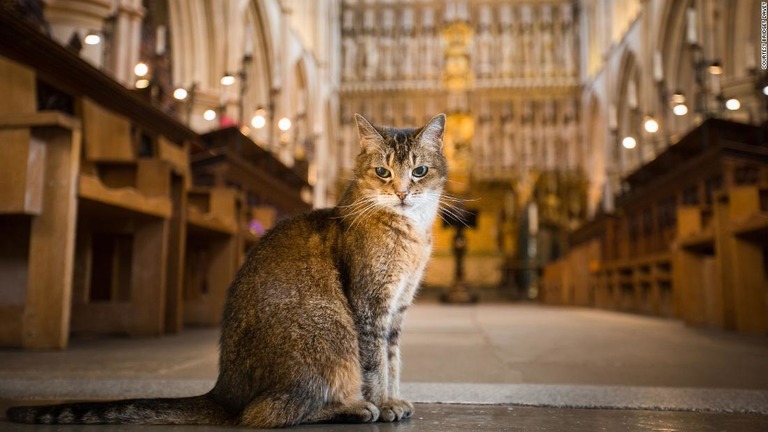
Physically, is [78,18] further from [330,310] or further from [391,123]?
[391,123]

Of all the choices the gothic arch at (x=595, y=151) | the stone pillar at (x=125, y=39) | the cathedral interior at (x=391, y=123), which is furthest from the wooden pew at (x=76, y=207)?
the gothic arch at (x=595, y=151)

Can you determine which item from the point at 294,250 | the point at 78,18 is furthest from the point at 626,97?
the point at 294,250

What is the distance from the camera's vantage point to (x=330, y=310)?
143 centimetres

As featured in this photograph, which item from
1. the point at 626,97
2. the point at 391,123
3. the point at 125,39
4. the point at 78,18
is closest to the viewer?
the point at 78,18

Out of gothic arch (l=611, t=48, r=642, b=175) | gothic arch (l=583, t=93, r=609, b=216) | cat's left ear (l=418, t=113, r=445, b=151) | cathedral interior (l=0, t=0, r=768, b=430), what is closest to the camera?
cat's left ear (l=418, t=113, r=445, b=151)

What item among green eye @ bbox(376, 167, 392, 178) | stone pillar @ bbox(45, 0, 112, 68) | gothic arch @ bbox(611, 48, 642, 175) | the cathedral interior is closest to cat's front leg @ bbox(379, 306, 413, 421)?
the cathedral interior

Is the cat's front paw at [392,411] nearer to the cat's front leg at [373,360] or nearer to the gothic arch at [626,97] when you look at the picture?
the cat's front leg at [373,360]

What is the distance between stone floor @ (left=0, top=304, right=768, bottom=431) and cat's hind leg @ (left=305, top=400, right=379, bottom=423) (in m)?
0.03

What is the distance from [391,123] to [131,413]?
787 inches

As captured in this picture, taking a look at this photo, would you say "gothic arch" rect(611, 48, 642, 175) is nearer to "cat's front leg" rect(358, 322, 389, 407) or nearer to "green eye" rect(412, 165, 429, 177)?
"green eye" rect(412, 165, 429, 177)

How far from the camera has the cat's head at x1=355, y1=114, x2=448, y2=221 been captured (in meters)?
1.54

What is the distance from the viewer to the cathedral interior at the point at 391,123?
336cm

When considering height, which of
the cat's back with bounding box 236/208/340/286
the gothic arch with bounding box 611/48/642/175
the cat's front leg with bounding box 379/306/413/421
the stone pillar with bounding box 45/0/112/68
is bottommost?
the cat's front leg with bounding box 379/306/413/421

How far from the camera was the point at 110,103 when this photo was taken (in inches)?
196
